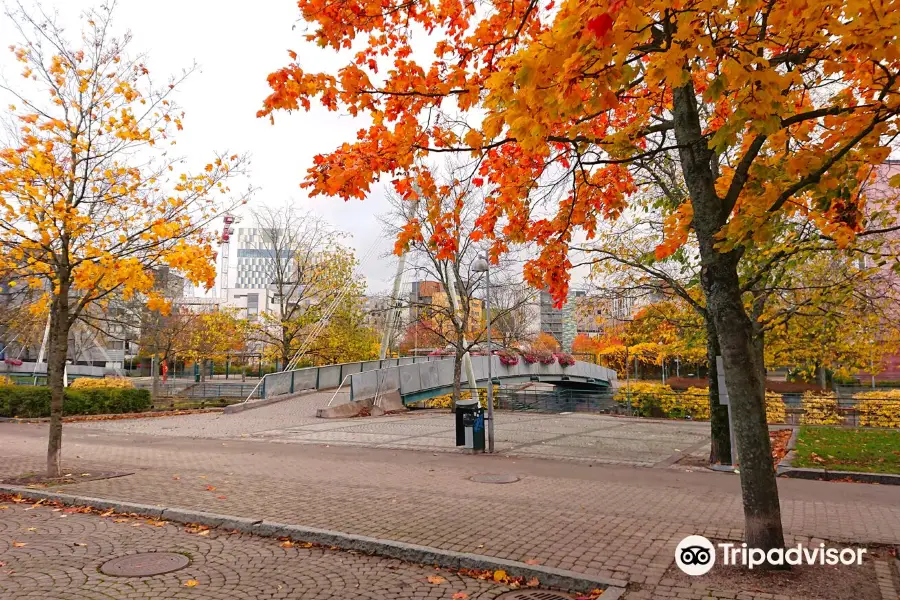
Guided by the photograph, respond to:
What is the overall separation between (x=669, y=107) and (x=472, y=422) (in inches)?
307

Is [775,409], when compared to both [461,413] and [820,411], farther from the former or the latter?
[461,413]

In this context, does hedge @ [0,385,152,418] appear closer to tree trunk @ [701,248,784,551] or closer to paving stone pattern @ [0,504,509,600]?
paving stone pattern @ [0,504,509,600]

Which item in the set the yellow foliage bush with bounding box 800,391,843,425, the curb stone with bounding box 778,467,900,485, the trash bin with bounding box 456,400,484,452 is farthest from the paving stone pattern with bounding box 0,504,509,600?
the yellow foliage bush with bounding box 800,391,843,425

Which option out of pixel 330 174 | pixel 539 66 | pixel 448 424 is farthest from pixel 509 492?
pixel 448 424

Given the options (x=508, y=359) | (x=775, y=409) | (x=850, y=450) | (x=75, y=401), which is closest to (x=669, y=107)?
(x=850, y=450)

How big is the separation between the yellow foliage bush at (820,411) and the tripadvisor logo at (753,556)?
1610cm

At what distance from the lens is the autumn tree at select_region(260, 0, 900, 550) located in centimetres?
401

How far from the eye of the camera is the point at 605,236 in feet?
50.6

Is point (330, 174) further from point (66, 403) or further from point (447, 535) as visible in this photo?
point (66, 403)

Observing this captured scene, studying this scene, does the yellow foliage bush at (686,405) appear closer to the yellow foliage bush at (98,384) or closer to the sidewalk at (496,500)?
the sidewalk at (496,500)

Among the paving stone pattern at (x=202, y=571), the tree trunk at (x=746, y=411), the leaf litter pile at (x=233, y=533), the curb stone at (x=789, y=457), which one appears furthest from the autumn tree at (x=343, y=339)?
the tree trunk at (x=746, y=411)

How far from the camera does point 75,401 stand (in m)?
22.4

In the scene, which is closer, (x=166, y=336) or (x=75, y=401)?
(x=75, y=401)

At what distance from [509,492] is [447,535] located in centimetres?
271
